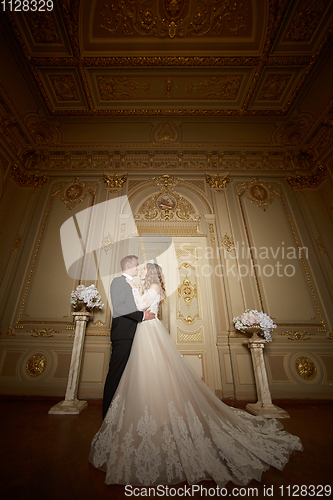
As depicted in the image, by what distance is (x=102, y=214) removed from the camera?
5.34 metres

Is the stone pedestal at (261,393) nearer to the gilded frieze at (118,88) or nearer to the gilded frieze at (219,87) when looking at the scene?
the gilded frieze at (219,87)

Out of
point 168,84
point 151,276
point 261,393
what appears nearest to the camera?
point 151,276

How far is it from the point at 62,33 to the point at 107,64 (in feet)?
2.87

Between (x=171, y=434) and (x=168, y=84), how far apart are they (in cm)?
604

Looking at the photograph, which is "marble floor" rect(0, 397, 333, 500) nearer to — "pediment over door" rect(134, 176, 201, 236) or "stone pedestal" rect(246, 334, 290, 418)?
"stone pedestal" rect(246, 334, 290, 418)

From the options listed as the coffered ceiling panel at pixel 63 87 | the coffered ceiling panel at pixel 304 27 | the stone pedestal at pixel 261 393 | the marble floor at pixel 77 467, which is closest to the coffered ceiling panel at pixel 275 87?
the coffered ceiling panel at pixel 304 27

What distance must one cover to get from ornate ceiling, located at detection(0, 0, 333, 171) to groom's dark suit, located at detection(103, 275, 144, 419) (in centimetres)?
450

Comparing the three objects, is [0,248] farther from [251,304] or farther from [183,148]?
[251,304]

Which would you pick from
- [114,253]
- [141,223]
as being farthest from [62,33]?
[114,253]

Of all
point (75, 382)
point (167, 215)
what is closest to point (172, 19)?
point (167, 215)

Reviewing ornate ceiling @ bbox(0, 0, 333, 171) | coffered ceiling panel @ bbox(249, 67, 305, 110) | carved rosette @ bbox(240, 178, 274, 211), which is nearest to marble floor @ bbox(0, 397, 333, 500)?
carved rosette @ bbox(240, 178, 274, 211)

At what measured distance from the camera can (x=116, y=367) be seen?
85.8 inches

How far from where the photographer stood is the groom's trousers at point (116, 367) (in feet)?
6.93

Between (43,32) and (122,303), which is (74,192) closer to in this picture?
(43,32)
